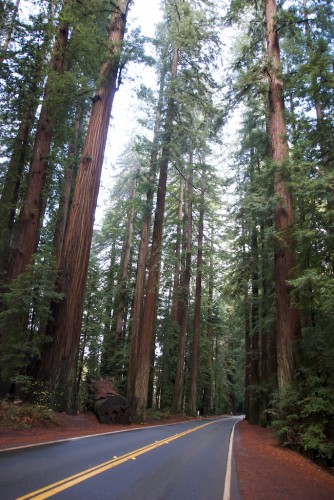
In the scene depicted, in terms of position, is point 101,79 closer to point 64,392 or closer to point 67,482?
point 64,392

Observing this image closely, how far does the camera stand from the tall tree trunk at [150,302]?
587 inches

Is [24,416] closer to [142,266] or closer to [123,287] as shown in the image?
[142,266]

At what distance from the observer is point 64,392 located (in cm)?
1041

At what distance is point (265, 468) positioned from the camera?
6.94 m

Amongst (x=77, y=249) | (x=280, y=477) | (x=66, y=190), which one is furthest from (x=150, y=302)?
(x=280, y=477)

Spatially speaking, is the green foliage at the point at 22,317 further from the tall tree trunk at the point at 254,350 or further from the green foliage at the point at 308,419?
the tall tree trunk at the point at 254,350

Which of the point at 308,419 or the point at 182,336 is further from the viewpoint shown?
the point at 182,336

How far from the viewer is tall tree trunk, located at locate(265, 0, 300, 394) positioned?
32.3 ft

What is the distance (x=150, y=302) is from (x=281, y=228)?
7410mm

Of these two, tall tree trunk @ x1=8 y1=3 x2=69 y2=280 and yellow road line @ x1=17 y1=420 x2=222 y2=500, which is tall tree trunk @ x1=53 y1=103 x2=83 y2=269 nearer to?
tall tree trunk @ x1=8 y1=3 x2=69 y2=280

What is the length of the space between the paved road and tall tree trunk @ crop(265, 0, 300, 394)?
3583 mm

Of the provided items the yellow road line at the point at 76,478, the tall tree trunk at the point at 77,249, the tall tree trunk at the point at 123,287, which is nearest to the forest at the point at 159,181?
the tall tree trunk at the point at 77,249

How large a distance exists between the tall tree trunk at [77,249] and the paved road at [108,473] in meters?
3.05

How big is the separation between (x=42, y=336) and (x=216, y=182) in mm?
18866
